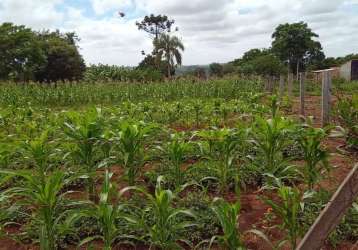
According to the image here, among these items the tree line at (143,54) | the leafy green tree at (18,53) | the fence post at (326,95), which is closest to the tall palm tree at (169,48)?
the tree line at (143,54)

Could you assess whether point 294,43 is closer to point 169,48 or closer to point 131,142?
point 169,48

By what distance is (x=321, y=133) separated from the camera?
3.88 metres

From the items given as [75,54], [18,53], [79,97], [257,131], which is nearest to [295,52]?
[75,54]

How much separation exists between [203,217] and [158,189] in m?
0.59

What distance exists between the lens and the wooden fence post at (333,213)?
72.9 inches

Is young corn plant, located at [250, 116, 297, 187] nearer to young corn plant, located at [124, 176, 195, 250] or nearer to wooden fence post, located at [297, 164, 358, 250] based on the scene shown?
young corn plant, located at [124, 176, 195, 250]

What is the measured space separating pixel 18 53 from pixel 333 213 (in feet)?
110

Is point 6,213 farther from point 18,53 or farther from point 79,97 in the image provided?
point 18,53

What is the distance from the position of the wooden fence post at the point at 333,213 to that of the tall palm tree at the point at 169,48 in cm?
4146

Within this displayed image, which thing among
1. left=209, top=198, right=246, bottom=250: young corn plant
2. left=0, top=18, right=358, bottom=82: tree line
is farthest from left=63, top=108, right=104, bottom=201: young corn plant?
left=0, top=18, right=358, bottom=82: tree line

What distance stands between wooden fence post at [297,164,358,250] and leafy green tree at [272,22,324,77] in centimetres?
5147

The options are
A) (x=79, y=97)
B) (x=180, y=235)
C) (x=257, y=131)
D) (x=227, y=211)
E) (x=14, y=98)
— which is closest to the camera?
(x=227, y=211)

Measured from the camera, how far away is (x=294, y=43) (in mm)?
52312

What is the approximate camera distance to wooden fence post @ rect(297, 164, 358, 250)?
1.85 metres
